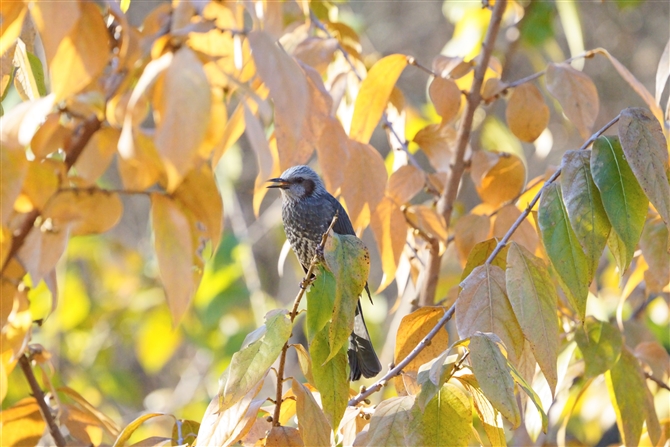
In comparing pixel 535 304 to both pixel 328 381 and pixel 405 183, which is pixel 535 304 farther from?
pixel 405 183

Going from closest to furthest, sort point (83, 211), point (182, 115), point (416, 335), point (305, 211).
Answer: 1. point (182, 115)
2. point (83, 211)
3. point (416, 335)
4. point (305, 211)

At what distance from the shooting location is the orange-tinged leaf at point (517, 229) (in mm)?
1885

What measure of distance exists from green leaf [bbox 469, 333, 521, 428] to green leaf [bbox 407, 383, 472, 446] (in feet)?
0.43

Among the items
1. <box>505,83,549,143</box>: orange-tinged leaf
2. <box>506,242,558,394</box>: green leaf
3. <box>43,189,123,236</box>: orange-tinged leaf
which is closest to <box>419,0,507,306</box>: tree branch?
<box>505,83,549,143</box>: orange-tinged leaf

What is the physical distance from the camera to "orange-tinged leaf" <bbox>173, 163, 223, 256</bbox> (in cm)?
132

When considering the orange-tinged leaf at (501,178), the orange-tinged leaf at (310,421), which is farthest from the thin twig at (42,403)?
the orange-tinged leaf at (501,178)

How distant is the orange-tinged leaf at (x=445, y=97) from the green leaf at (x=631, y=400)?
0.80 meters

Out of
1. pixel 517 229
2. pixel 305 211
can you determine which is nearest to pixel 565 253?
pixel 517 229

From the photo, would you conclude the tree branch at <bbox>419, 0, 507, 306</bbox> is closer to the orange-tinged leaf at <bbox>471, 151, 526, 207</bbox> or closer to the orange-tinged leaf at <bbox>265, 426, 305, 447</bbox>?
the orange-tinged leaf at <bbox>471, 151, 526, 207</bbox>

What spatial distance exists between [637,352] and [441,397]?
1042 mm

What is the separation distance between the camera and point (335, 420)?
130 centimetres

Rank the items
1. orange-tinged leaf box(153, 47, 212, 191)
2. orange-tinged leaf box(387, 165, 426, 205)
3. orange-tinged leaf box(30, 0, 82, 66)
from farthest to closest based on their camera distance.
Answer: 1. orange-tinged leaf box(387, 165, 426, 205)
2. orange-tinged leaf box(30, 0, 82, 66)
3. orange-tinged leaf box(153, 47, 212, 191)

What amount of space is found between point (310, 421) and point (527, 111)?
1.23 m

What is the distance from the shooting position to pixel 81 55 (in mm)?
1009
